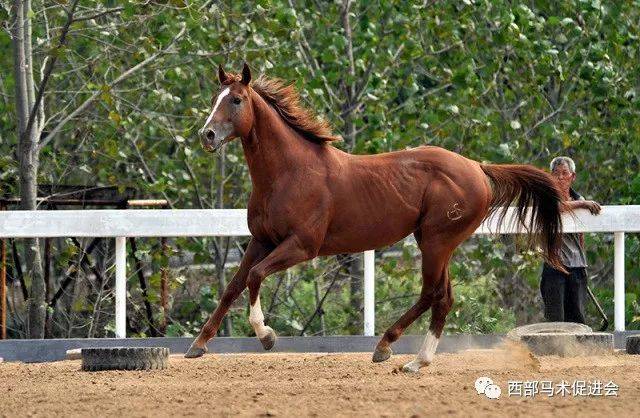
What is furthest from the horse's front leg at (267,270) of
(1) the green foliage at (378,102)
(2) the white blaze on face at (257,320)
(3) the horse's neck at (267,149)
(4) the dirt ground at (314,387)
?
(1) the green foliage at (378,102)

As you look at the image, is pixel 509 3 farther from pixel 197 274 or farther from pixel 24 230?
pixel 24 230

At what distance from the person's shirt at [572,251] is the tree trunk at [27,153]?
183 inches

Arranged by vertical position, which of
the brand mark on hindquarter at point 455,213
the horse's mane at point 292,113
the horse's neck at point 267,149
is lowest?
the brand mark on hindquarter at point 455,213

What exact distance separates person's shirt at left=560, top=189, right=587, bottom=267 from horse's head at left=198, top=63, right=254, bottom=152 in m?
3.47

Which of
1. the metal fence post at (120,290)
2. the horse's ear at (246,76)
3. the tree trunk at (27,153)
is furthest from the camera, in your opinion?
the tree trunk at (27,153)

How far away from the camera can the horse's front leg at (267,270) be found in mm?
8922

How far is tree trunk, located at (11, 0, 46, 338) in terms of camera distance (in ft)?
39.2

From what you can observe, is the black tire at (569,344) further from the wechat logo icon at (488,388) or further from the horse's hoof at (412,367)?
the wechat logo icon at (488,388)

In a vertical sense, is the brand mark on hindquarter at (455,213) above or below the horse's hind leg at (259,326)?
above

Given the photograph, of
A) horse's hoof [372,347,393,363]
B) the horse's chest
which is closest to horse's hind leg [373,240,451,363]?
horse's hoof [372,347,393,363]

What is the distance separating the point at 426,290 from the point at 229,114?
75.0 inches

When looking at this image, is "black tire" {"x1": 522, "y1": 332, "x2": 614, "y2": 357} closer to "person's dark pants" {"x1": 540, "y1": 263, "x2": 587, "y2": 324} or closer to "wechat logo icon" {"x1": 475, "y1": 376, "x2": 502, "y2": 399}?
"person's dark pants" {"x1": 540, "y1": 263, "x2": 587, "y2": 324}

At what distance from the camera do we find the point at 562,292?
1145 centimetres

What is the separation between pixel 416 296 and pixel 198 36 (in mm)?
3573
